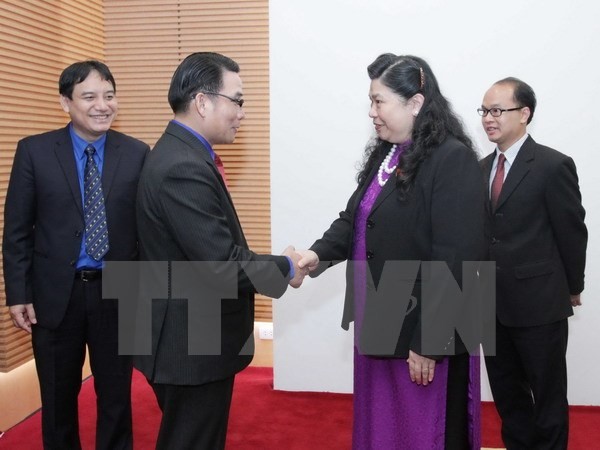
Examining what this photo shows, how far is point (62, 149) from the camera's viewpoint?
261cm

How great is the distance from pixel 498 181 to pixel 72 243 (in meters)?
1.82

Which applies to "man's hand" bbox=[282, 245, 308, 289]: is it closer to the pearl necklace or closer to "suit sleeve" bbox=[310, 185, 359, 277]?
"suit sleeve" bbox=[310, 185, 359, 277]

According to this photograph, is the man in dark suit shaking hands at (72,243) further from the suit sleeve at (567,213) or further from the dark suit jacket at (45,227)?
the suit sleeve at (567,213)

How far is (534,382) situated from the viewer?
2678 millimetres

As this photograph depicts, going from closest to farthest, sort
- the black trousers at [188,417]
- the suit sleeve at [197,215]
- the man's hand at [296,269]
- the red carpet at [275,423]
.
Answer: the suit sleeve at [197,215] → the black trousers at [188,417] → the man's hand at [296,269] → the red carpet at [275,423]

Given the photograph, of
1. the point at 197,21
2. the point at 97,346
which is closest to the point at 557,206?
the point at 97,346

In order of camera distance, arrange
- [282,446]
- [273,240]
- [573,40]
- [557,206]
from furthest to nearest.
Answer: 1. [273,240]
2. [573,40]
3. [282,446]
4. [557,206]

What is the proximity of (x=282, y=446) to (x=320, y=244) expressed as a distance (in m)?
1.17

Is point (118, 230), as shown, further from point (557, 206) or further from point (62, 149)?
point (557, 206)

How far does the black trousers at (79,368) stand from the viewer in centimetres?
261

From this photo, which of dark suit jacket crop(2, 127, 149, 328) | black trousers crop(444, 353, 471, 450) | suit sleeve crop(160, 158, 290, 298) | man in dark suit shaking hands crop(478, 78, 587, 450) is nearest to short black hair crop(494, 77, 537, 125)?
man in dark suit shaking hands crop(478, 78, 587, 450)

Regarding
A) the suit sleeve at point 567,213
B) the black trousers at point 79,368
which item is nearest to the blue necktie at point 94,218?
the black trousers at point 79,368

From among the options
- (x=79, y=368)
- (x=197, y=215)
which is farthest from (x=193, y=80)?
(x=79, y=368)

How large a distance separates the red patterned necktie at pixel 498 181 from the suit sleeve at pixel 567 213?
0.66ft
